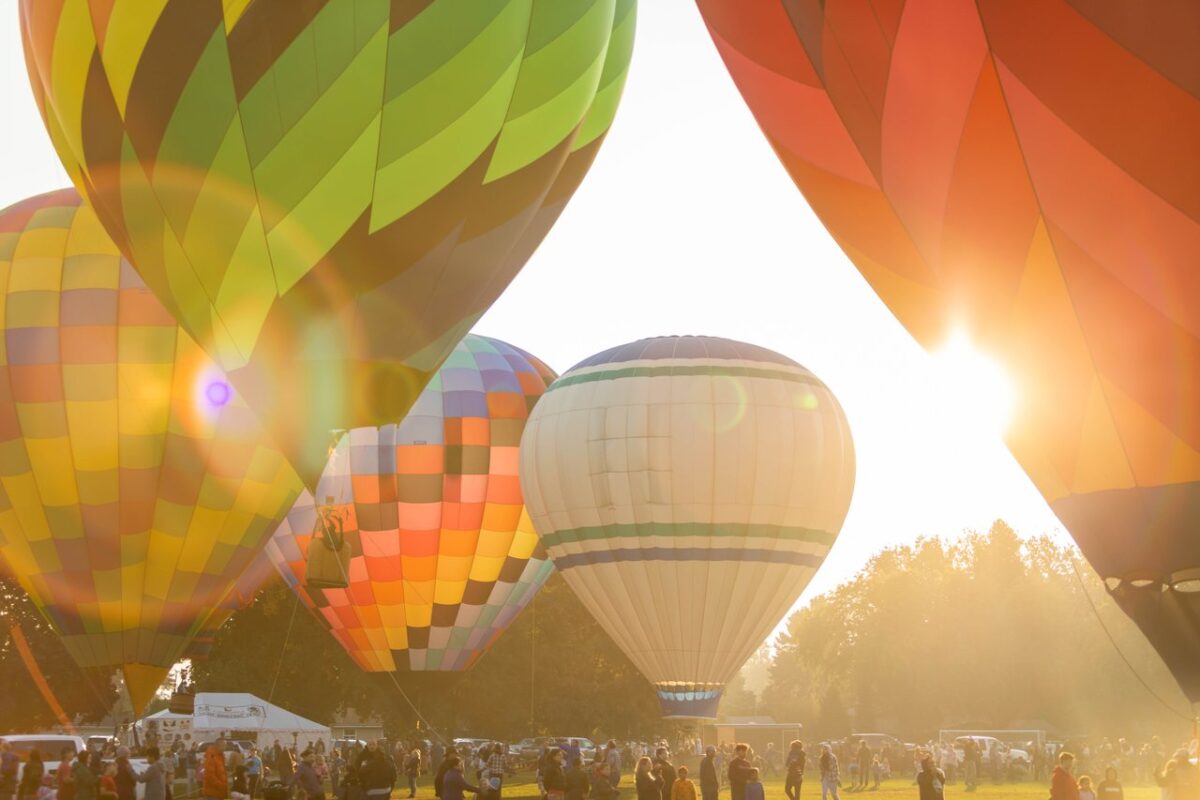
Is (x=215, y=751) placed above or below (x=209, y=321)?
below

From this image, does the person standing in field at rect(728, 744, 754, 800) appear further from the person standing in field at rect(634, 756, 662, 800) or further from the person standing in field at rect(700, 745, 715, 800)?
the person standing in field at rect(700, 745, 715, 800)

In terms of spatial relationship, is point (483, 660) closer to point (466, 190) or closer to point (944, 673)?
point (944, 673)

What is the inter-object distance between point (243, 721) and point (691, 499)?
11.5 meters

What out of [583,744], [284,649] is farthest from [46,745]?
[583,744]

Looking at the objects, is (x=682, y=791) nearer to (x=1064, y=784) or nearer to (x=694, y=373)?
(x=1064, y=784)

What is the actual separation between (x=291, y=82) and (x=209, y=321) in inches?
69.3

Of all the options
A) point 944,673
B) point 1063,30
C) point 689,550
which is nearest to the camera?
point 1063,30

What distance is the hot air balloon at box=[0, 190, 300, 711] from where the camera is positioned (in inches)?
564

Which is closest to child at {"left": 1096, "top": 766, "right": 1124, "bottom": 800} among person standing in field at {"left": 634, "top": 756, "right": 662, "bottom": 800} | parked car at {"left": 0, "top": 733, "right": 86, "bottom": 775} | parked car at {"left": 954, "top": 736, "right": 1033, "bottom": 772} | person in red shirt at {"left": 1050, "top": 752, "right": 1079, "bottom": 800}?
person in red shirt at {"left": 1050, "top": 752, "right": 1079, "bottom": 800}

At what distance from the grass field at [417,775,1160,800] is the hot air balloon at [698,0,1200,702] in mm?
13292

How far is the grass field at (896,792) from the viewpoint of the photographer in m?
20.0

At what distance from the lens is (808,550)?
18266 mm

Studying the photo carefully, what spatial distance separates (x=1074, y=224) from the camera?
23.5 feet

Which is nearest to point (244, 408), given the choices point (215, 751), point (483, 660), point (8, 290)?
point (8, 290)
